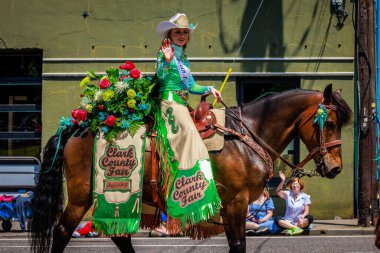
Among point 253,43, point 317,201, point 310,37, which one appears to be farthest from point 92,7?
point 317,201

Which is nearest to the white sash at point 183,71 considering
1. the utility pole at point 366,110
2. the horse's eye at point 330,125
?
the horse's eye at point 330,125

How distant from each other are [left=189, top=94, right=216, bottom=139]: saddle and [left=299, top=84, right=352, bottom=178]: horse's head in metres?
1.02

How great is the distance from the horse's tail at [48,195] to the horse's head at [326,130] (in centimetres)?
261

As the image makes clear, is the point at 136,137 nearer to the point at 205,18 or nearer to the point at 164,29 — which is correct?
the point at 164,29

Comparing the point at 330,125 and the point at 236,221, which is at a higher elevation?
the point at 330,125

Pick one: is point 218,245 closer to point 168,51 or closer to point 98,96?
point 98,96

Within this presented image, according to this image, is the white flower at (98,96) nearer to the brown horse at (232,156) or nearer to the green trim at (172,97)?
the brown horse at (232,156)

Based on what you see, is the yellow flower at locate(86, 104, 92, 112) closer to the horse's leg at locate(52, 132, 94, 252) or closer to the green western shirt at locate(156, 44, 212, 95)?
the horse's leg at locate(52, 132, 94, 252)

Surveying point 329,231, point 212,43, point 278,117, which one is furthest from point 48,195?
point 212,43

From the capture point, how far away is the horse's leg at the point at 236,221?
26.3 feet

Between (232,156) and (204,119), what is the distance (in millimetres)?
499

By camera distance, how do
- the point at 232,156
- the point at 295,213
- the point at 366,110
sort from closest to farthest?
the point at 232,156
the point at 295,213
the point at 366,110

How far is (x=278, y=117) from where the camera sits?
8602 mm

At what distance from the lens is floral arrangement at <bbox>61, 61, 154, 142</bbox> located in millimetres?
8539
